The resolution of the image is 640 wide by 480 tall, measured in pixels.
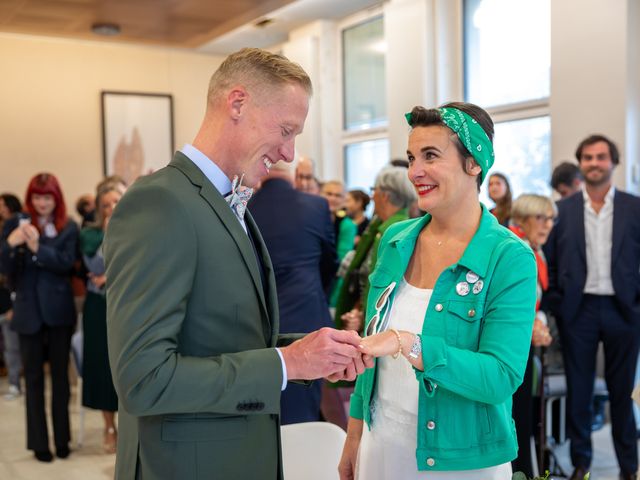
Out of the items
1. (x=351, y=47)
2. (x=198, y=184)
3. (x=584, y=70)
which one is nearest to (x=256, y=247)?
(x=198, y=184)

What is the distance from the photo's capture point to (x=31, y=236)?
4395 millimetres

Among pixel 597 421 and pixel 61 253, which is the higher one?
pixel 61 253

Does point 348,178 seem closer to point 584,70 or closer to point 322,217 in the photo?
point 584,70

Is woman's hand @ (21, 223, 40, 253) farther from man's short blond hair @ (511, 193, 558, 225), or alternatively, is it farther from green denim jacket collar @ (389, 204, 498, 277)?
green denim jacket collar @ (389, 204, 498, 277)

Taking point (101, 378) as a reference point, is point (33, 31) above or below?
above

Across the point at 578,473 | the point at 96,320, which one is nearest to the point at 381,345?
the point at 578,473

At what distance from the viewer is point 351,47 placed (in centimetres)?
927

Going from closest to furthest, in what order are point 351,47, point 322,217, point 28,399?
1. point 322,217
2. point 28,399
3. point 351,47

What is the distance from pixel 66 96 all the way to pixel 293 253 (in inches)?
282

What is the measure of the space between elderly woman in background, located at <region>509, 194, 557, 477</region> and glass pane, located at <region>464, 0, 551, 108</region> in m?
2.73

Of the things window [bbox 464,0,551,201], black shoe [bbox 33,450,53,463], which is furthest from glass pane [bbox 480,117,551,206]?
black shoe [bbox 33,450,53,463]

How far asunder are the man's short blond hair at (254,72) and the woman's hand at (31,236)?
3.24 metres

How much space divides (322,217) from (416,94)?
4.29 meters

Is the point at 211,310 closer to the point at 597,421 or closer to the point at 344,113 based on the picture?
the point at 597,421
